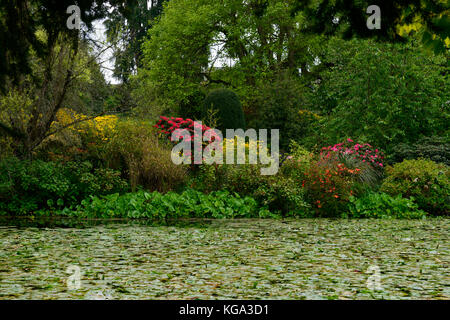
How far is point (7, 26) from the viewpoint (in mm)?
4391

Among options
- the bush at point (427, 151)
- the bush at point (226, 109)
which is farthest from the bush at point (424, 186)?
the bush at point (226, 109)

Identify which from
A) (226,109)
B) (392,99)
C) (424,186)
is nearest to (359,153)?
(392,99)

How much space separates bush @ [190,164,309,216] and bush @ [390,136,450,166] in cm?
368

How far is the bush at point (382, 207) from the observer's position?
420 inches

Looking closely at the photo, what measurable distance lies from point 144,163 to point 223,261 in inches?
236

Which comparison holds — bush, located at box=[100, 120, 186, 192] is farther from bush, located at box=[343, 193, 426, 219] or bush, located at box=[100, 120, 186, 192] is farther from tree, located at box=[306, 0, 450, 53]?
tree, located at box=[306, 0, 450, 53]

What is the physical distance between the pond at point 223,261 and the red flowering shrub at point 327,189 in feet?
4.54

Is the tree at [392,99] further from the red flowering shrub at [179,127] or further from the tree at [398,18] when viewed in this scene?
the tree at [398,18]

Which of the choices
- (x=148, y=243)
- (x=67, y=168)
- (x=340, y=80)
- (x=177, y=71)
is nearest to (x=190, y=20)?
(x=177, y=71)

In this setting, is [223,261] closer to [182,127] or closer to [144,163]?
[144,163]

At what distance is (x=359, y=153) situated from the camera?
1338 cm

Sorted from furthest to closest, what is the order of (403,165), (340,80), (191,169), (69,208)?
(340,80), (191,169), (403,165), (69,208)
